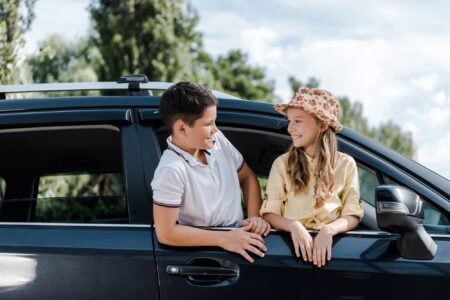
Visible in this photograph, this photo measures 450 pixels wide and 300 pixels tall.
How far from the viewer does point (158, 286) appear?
9.12 feet

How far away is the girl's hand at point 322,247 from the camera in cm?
281

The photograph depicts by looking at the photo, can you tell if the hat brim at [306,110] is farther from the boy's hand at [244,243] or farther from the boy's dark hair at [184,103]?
the boy's hand at [244,243]

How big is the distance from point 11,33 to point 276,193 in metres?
6.40

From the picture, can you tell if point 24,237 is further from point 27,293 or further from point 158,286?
point 158,286

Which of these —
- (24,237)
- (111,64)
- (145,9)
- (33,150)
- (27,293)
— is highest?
(145,9)

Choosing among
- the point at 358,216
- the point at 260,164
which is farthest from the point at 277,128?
the point at 260,164

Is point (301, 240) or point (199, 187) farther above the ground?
point (199, 187)

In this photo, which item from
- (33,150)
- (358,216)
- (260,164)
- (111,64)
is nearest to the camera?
(358,216)

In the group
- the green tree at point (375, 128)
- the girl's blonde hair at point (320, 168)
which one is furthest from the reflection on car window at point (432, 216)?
the green tree at point (375, 128)

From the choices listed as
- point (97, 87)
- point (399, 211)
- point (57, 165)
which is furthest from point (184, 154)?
point (57, 165)

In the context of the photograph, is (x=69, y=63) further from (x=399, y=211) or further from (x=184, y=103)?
(x=399, y=211)

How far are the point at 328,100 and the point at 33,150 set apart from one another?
1345 millimetres

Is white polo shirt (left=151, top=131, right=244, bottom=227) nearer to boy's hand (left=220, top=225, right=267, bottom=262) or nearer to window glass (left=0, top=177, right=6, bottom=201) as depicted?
boy's hand (left=220, top=225, right=267, bottom=262)

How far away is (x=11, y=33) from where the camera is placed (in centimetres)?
877
